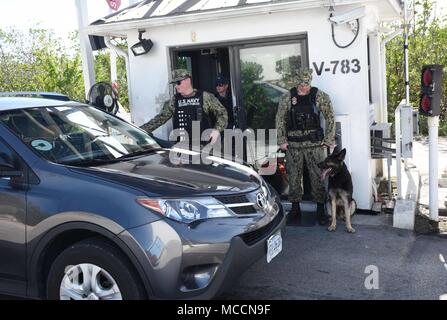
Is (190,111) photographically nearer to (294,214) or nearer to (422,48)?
(294,214)

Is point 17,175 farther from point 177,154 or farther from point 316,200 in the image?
point 316,200

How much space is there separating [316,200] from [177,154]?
2.33 metres

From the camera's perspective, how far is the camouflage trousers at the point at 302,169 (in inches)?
239

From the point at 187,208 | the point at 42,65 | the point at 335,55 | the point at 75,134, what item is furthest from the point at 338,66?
the point at 42,65

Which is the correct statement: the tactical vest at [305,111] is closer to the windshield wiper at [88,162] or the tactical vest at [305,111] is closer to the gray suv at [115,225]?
the gray suv at [115,225]

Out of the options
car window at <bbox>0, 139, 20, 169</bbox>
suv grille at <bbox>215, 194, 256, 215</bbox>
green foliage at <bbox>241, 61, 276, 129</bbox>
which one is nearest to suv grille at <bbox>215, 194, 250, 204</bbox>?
suv grille at <bbox>215, 194, 256, 215</bbox>

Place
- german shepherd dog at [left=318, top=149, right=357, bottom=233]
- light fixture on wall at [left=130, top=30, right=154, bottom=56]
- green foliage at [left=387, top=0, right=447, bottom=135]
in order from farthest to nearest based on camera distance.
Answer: green foliage at [left=387, top=0, right=447, bottom=135]
light fixture on wall at [left=130, top=30, right=154, bottom=56]
german shepherd dog at [left=318, top=149, right=357, bottom=233]

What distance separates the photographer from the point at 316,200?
6.12 m

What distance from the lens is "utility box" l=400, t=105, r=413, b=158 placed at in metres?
6.02

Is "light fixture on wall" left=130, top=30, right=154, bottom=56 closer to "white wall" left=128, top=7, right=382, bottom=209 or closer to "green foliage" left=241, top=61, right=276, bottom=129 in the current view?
"white wall" left=128, top=7, right=382, bottom=209

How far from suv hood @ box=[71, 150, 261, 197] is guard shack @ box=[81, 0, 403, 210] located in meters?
2.51

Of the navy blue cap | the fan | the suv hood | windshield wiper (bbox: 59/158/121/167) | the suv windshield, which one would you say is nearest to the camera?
the suv hood

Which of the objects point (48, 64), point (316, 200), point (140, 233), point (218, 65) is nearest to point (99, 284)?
point (140, 233)
